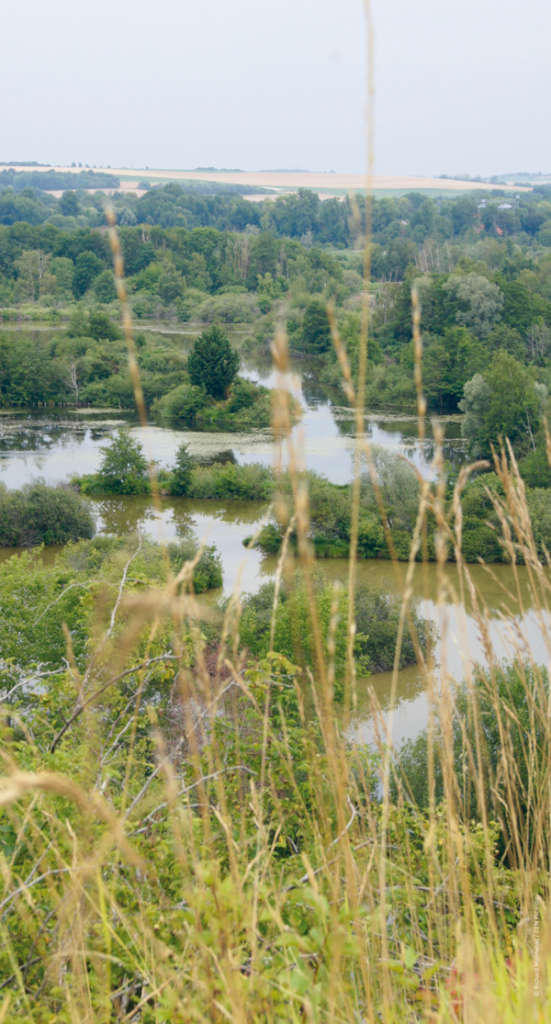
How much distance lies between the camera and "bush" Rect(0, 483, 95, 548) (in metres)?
15.5

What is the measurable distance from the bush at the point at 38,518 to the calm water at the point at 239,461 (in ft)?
1.44

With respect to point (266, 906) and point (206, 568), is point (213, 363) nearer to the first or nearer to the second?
point (206, 568)

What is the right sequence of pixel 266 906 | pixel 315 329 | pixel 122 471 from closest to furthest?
pixel 266 906 → pixel 122 471 → pixel 315 329

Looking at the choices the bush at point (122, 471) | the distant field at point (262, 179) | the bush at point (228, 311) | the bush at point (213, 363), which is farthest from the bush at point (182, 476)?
the distant field at point (262, 179)

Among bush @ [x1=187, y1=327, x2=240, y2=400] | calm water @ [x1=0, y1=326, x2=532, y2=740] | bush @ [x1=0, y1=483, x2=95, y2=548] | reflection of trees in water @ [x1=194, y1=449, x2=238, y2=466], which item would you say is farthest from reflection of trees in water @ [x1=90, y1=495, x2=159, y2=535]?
bush @ [x1=187, y1=327, x2=240, y2=400]

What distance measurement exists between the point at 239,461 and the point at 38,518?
6.90m

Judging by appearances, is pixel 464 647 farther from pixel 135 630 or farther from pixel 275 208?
pixel 275 208

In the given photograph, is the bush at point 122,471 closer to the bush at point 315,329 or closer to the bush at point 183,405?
the bush at point 183,405

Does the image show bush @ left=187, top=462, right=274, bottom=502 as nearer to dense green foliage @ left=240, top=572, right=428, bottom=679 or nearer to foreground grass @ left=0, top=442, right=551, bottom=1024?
dense green foliage @ left=240, top=572, right=428, bottom=679

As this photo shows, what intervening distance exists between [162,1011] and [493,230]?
79080 mm

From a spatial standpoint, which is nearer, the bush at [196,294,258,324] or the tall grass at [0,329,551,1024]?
the tall grass at [0,329,551,1024]

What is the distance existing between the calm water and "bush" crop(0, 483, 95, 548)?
44 cm

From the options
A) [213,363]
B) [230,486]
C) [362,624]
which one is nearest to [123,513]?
[230,486]

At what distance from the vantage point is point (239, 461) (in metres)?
21.1
